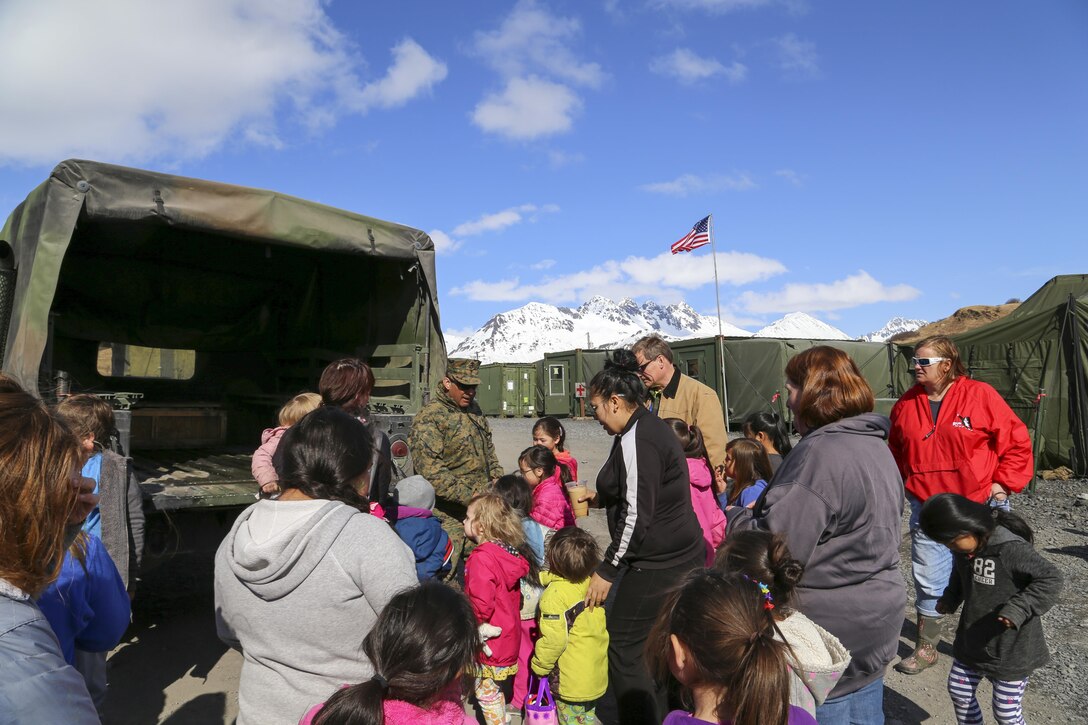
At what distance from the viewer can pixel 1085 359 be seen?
31.4 feet

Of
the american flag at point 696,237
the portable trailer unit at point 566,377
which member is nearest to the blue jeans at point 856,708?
the american flag at point 696,237

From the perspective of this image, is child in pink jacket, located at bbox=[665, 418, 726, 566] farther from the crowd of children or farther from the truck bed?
the truck bed

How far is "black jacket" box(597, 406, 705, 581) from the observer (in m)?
2.69

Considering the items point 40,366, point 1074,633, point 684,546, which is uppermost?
point 40,366

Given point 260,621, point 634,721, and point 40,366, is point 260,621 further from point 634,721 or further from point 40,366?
point 40,366

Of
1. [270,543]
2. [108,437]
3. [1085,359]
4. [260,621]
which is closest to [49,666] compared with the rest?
[270,543]

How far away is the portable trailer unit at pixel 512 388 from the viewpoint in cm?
2758

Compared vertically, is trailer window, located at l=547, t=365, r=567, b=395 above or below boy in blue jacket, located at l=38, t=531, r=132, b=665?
above

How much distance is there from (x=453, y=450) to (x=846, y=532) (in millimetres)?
2603

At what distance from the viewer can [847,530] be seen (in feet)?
6.93

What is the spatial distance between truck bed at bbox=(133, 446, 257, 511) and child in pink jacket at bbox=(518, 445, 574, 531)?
5.62ft

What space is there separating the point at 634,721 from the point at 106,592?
6.53ft

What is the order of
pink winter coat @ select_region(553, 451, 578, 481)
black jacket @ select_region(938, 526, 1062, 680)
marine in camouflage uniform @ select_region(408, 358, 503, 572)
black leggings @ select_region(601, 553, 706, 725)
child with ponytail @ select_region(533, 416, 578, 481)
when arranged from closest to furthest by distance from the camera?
black jacket @ select_region(938, 526, 1062, 680), black leggings @ select_region(601, 553, 706, 725), marine in camouflage uniform @ select_region(408, 358, 503, 572), child with ponytail @ select_region(533, 416, 578, 481), pink winter coat @ select_region(553, 451, 578, 481)

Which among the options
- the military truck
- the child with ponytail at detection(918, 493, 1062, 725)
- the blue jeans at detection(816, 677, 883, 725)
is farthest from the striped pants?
the military truck
